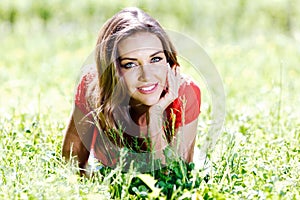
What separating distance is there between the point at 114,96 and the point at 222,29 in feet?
17.8

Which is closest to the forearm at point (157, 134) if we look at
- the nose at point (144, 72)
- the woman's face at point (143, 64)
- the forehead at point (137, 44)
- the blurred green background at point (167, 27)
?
the woman's face at point (143, 64)

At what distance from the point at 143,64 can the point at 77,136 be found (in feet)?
1.89

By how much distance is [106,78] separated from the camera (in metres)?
2.70

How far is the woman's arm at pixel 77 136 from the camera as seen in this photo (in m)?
2.83

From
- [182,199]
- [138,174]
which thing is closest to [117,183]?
[138,174]

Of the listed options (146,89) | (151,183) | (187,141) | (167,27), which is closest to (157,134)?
(187,141)

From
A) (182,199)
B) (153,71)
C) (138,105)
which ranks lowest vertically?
(182,199)

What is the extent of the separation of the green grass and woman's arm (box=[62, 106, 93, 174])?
7cm

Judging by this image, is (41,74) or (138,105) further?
(41,74)

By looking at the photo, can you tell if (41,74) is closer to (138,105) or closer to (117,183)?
(138,105)

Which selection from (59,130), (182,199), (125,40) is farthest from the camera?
(59,130)

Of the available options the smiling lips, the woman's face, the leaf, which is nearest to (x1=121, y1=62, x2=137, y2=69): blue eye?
the woman's face

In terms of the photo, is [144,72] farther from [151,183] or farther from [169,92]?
[151,183]

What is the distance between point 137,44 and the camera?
2580 millimetres
